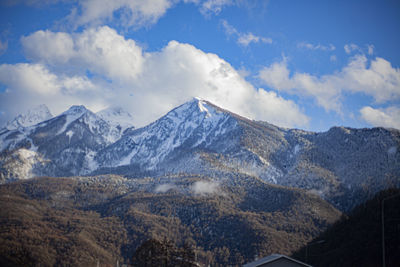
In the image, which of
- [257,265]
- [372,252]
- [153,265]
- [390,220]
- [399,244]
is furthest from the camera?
[390,220]

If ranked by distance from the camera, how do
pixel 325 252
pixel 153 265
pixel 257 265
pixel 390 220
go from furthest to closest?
pixel 325 252
pixel 390 220
pixel 153 265
pixel 257 265

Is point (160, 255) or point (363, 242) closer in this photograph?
point (160, 255)

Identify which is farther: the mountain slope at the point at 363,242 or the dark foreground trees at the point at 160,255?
the mountain slope at the point at 363,242

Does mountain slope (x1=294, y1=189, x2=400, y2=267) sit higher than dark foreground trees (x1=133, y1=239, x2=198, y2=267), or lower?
higher

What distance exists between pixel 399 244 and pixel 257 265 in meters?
74.7

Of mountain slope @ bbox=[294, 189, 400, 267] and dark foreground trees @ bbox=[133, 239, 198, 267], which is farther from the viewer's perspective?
mountain slope @ bbox=[294, 189, 400, 267]

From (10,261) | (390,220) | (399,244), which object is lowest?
(10,261)

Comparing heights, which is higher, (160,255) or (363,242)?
(363,242)

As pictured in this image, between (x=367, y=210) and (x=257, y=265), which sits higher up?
(x=367, y=210)

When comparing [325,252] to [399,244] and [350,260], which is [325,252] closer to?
[350,260]

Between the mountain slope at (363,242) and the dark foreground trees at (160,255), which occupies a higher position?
the mountain slope at (363,242)

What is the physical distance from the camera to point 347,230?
626 feet

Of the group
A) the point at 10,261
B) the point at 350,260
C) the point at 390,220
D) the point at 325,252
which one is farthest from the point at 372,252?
the point at 10,261

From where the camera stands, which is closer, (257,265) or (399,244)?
(257,265)
